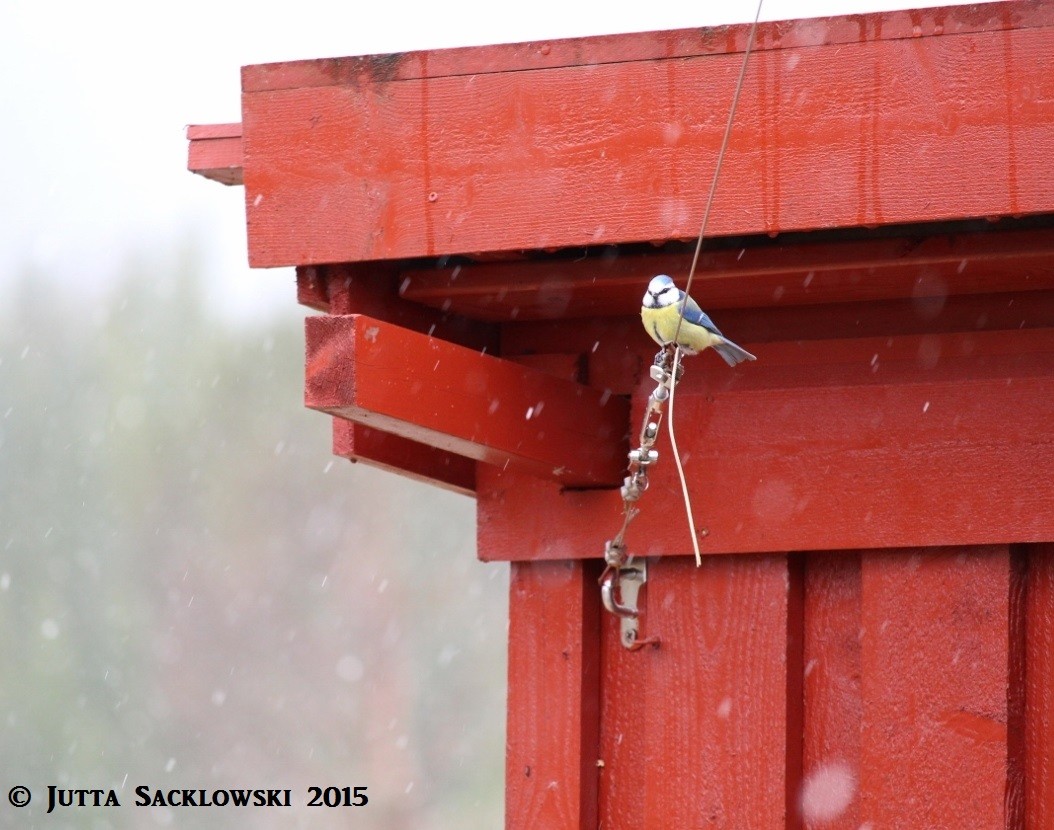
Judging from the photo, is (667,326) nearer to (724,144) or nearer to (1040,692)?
(724,144)

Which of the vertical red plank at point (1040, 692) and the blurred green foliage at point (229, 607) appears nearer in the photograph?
the vertical red plank at point (1040, 692)

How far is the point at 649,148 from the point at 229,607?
37.9 ft

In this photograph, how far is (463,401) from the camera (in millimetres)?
2203

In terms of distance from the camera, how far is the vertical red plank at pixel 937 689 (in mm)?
2133

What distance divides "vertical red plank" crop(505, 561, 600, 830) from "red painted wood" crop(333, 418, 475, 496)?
204mm

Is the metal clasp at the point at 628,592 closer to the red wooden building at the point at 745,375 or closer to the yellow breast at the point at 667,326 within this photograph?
the red wooden building at the point at 745,375

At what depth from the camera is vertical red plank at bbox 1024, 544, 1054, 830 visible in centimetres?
213

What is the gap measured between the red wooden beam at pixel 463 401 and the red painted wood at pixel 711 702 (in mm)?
213

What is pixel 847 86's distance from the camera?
2.05 meters

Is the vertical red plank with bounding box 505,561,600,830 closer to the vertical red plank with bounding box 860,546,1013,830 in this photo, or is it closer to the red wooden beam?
the red wooden beam

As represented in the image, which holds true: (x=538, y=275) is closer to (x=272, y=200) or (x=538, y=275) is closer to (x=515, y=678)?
(x=272, y=200)

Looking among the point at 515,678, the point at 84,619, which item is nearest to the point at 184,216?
the point at 84,619

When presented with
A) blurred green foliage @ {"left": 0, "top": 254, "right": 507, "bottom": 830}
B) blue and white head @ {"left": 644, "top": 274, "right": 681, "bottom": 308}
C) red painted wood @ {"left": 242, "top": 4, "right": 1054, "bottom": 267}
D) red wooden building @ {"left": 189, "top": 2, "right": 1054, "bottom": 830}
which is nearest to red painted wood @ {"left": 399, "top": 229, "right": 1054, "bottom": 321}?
red wooden building @ {"left": 189, "top": 2, "right": 1054, "bottom": 830}

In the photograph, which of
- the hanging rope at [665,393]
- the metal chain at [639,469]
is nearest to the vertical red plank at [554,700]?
the metal chain at [639,469]
